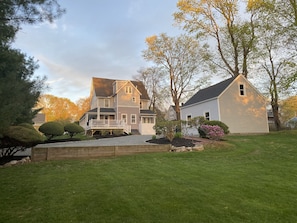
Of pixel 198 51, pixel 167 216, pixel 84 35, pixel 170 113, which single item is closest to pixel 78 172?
pixel 167 216

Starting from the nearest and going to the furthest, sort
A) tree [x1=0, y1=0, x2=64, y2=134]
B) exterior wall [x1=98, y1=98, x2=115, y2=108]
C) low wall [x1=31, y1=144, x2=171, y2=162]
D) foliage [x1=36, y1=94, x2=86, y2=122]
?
tree [x1=0, y1=0, x2=64, y2=134] < low wall [x1=31, y1=144, x2=171, y2=162] < exterior wall [x1=98, y1=98, x2=115, y2=108] < foliage [x1=36, y1=94, x2=86, y2=122]

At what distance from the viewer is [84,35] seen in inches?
480

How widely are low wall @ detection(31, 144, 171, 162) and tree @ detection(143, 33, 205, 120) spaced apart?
1960cm

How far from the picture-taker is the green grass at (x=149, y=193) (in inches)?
149

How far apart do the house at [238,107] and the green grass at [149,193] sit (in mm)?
11354

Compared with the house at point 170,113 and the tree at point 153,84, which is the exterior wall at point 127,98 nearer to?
the tree at point 153,84

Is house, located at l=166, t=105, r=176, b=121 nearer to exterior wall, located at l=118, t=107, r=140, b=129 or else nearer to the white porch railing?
exterior wall, located at l=118, t=107, r=140, b=129

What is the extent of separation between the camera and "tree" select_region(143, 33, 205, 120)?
2988 centimetres

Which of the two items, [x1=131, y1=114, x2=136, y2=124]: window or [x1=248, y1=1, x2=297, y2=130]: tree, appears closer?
[x1=248, y1=1, x2=297, y2=130]: tree

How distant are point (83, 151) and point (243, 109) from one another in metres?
15.3

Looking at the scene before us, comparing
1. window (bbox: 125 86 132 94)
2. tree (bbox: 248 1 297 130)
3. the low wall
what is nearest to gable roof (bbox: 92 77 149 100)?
window (bbox: 125 86 132 94)

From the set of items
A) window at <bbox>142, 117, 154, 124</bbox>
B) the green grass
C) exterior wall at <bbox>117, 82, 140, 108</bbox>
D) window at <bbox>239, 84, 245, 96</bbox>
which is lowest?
the green grass

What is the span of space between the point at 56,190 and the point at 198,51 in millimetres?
27989

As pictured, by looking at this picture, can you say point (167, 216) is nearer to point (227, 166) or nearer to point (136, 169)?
point (136, 169)
